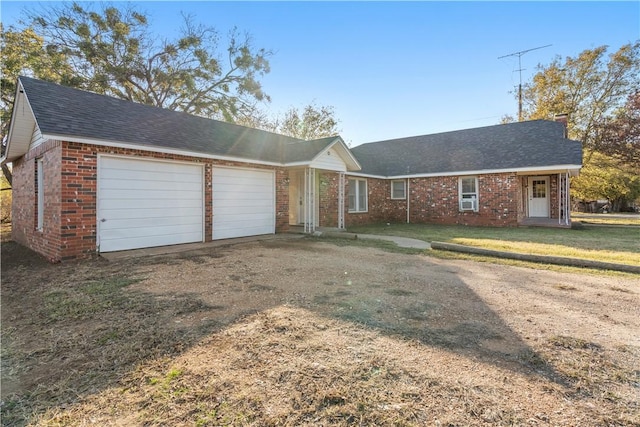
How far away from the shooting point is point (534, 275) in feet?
18.9

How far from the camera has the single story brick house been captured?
7113 mm

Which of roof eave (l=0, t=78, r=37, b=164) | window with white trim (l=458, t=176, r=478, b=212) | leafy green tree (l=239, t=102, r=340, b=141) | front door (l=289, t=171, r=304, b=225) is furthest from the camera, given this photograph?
leafy green tree (l=239, t=102, r=340, b=141)

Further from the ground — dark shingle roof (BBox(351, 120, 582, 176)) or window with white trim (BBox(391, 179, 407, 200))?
dark shingle roof (BBox(351, 120, 582, 176))

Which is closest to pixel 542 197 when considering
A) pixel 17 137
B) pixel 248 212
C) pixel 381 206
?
pixel 381 206

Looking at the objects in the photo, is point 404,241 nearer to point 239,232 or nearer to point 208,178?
point 239,232

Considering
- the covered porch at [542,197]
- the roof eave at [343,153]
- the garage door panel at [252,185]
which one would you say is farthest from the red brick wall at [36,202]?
the covered porch at [542,197]

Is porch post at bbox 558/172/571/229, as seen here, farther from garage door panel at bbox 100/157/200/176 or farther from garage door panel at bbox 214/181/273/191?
garage door panel at bbox 100/157/200/176

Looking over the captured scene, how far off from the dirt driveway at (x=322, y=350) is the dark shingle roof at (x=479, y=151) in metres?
10.0

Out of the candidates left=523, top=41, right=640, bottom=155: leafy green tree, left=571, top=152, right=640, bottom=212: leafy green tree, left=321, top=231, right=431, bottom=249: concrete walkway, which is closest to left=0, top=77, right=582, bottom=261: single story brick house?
left=321, top=231, right=431, bottom=249: concrete walkway

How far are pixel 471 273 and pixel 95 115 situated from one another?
Result: 968 cm

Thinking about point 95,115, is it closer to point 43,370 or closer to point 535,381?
point 43,370

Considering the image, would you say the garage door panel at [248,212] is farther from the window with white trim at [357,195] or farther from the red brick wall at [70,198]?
the window with white trim at [357,195]

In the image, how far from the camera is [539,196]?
1634 cm

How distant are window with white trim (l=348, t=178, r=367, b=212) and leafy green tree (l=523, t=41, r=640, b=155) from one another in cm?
1827
